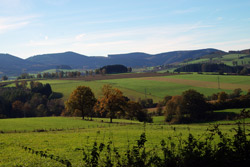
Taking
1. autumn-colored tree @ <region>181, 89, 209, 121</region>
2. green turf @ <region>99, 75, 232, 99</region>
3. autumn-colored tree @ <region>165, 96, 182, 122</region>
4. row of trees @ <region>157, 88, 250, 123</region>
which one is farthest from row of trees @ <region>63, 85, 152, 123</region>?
green turf @ <region>99, 75, 232, 99</region>

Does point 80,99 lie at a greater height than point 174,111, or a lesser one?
greater

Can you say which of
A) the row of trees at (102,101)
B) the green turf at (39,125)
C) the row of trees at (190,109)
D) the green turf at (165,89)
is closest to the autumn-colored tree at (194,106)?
the row of trees at (190,109)

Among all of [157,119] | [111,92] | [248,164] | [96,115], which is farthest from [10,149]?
[96,115]

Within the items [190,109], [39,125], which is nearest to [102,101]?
[39,125]

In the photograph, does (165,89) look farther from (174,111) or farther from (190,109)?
(190,109)

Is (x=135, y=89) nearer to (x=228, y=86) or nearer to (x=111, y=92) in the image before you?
(x=228, y=86)

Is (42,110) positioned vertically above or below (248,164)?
below

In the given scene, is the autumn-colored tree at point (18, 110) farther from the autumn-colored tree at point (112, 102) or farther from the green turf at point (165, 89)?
the autumn-colored tree at point (112, 102)

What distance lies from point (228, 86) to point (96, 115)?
64010 mm

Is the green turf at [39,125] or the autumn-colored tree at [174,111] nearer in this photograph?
the green turf at [39,125]

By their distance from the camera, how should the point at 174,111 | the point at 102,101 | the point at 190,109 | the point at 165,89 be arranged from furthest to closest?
the point at 165,89 → the point at 174,111 → the point at 190,109 → the point at 102,101

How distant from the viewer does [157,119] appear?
7794cm

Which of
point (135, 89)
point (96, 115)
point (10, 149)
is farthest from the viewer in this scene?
point (135, 89)

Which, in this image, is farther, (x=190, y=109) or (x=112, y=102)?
(x=190, y=109)
